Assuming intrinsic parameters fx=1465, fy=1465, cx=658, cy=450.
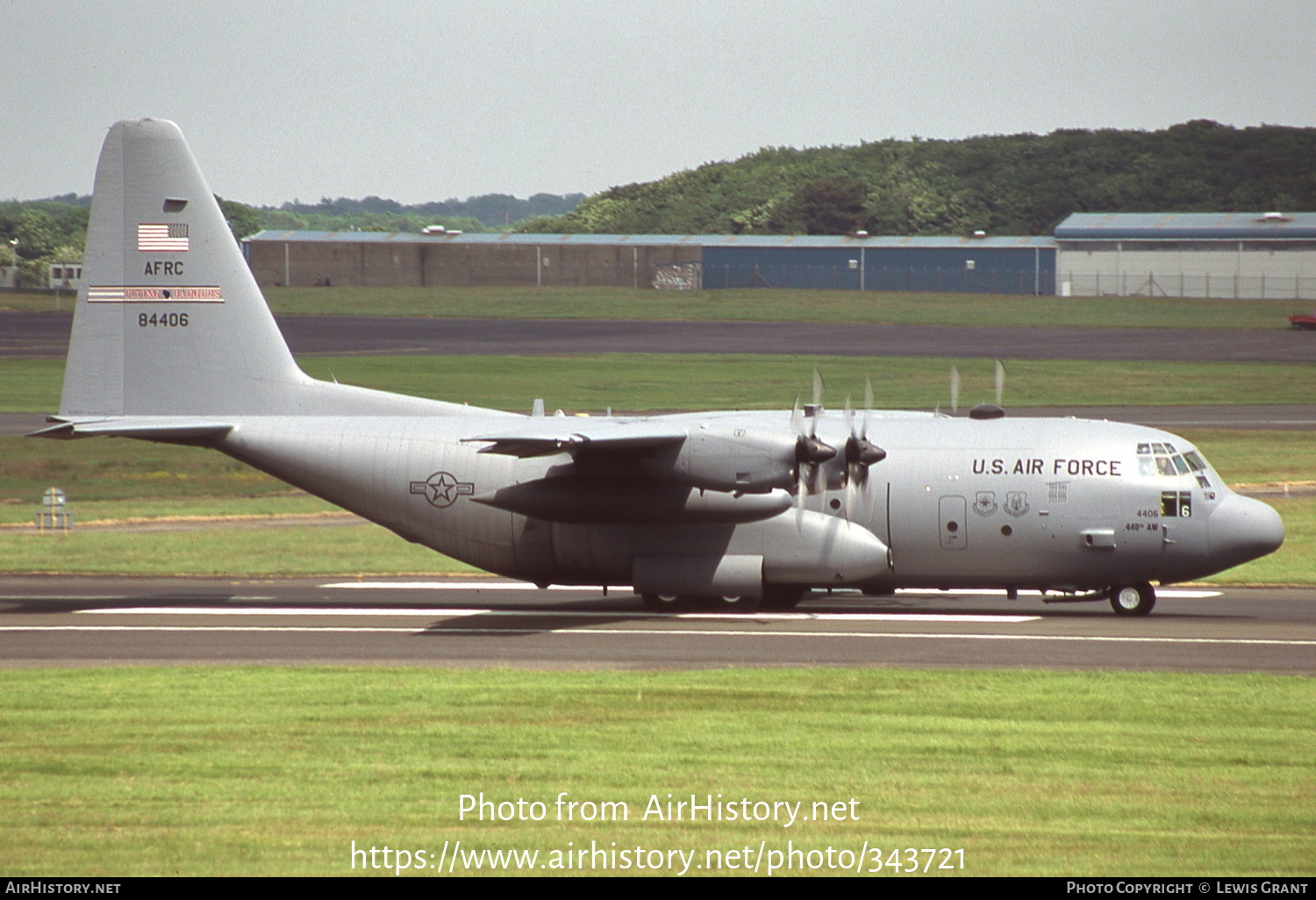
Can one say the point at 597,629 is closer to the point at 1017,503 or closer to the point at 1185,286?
the point at 1017,503

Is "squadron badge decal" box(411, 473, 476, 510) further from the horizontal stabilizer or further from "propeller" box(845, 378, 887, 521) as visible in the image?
"propeller" box(845, 378, 887, 521)

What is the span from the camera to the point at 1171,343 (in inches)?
3469

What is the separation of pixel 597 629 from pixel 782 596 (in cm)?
481

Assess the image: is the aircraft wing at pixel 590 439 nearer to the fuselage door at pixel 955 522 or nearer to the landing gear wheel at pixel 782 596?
the landing gear wheel at pixel 782 596

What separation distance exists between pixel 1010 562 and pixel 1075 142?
16905 centimetres

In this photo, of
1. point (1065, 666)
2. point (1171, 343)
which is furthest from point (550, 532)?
point (1171, 343)

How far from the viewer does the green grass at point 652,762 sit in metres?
13.0

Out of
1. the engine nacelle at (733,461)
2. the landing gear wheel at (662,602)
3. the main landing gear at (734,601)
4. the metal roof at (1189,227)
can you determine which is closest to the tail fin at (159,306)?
the landing gear wheel at (662,602)

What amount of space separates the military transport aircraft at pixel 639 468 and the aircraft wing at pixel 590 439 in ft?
0.21

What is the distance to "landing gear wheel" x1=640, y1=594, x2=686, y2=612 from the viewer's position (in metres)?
28.3

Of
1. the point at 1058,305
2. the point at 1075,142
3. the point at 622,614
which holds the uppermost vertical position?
the point at 1075,142

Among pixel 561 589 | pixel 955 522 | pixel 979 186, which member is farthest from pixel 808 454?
pixel 979 186

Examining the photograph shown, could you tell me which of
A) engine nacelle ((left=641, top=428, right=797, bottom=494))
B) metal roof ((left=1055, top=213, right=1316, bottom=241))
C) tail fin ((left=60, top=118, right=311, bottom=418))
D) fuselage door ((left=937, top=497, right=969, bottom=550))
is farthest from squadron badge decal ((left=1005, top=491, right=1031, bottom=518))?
metal roof ((left=1055, top=213, right=1316, bottom=241))
